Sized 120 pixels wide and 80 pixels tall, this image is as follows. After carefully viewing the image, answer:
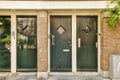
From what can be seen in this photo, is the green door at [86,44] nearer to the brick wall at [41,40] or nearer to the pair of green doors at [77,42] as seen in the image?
the pair of green doors at [77,42]

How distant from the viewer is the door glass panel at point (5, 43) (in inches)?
376

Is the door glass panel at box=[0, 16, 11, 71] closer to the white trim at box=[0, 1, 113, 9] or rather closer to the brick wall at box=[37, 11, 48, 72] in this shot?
the white trim at box=[0, 1, 113, 9]

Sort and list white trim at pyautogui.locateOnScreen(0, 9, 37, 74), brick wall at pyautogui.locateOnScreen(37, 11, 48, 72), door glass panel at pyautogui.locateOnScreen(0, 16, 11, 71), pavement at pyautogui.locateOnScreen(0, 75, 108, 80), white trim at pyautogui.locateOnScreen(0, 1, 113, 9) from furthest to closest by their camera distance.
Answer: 1. door glass panel at pyautogui.locateOnScreen(0, 16, 11, 71)
2. white trim at pyautogui.locateOnScreen(0, 9, 37, 74)
3. pavement at pyautogui.locateOnScreen(0, 75, 108, 80)
4. brick wall at pyautogui.locateOnScreen(37, 11, 48, 72)
5. white trim at pyautogui.locateOnScreen(0, 1, 113, 9)

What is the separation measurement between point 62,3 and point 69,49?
2074 millimetres

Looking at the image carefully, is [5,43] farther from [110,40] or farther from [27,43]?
[110,40]

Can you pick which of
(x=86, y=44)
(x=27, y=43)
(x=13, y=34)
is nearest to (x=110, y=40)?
(x=86, y=44)

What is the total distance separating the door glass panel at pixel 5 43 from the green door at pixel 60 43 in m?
1.76

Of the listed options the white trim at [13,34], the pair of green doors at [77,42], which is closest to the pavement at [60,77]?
the pair of green doors at [77,42]

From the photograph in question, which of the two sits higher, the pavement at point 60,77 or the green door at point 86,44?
the green door at point 86,44

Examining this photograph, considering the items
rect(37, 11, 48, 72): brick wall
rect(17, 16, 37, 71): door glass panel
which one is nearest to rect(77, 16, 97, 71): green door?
rect(37, 11, 48, 72): brick wall

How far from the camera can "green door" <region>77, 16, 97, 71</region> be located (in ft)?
31.5

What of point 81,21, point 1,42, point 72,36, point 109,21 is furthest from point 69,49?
point 1,42

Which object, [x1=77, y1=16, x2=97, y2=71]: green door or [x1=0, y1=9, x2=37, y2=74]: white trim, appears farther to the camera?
[x1=77, y1=16, x2=97, y2=71]: green door

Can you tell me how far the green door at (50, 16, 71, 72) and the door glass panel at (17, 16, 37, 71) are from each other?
70 centimetres
